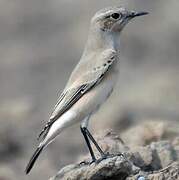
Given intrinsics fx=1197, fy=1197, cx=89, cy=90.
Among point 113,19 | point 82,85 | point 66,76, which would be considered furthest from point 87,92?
point 66,76

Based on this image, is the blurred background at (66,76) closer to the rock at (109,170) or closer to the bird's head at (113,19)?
the bird's head at (113,19)

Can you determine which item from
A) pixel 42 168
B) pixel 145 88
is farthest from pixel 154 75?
pixel 42 168

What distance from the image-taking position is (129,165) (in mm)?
12984

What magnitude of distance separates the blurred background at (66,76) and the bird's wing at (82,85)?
2.04 metres

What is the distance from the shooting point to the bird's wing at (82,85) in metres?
14.1

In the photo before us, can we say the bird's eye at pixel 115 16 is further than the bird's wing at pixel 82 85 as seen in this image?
Yes

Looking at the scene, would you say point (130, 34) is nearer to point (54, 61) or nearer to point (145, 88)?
point (54, 61)

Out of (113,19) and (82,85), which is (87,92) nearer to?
(82,85)

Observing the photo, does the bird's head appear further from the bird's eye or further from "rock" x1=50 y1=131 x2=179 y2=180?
"rock" x1=50 y1=131 x2=179 y2=180

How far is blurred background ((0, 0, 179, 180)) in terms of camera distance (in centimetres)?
1852

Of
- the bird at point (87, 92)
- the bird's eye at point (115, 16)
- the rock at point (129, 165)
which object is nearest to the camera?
the rock at point (129, 165)

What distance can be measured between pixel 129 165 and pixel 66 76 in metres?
14.2

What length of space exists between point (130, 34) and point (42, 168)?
14.0m

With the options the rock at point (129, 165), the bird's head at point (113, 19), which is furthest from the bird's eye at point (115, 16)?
the rock at point (129, 165)
